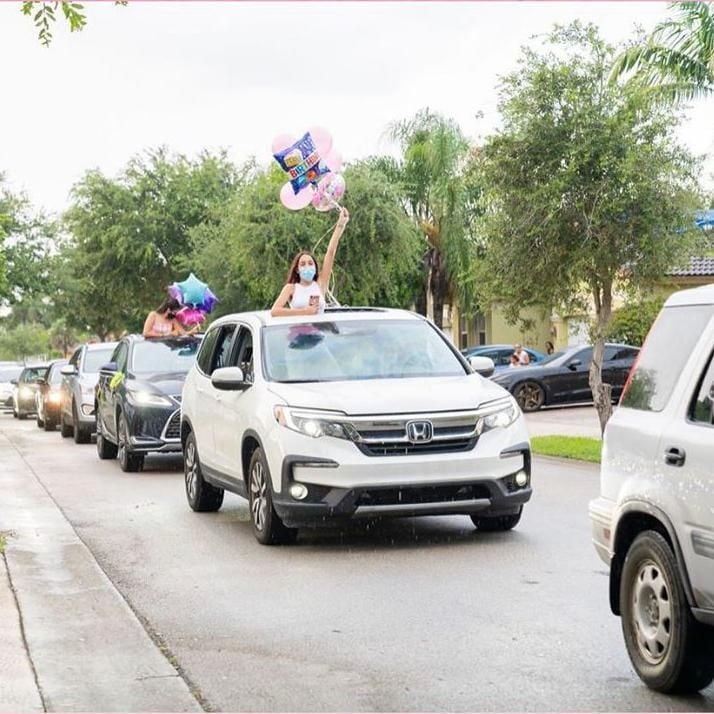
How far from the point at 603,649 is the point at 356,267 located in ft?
122

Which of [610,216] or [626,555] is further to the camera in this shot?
[610,216]

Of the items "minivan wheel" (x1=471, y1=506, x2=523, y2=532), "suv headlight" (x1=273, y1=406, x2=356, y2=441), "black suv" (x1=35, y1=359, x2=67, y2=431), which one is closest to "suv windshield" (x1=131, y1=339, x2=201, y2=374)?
"minivan wheel" (x1=471, y1=506, x2=523, y2=532)

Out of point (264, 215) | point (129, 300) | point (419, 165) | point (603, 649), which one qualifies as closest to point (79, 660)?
point (603, 649)

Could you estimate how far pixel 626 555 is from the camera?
6.49 metres

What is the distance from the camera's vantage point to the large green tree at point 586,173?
19.8 metres

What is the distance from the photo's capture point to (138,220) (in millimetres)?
53062

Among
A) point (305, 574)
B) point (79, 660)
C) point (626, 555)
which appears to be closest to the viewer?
point (626, 555)

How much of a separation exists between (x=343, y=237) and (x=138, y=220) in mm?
11834

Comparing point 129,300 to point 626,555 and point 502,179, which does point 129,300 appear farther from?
point 626,555

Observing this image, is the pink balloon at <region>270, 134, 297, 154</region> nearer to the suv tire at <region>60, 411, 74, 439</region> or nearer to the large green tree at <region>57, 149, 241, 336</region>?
the suv tire at <region>60, 411, 74, 439</region>

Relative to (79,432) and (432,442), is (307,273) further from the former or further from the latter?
(79,432)

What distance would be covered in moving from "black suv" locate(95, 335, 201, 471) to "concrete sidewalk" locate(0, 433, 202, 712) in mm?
6010

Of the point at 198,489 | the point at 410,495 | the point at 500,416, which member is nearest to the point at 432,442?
the point at 410,495

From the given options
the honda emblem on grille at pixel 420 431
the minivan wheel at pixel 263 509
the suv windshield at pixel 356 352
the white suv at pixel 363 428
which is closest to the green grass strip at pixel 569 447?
the suv windshield at pixel 356 352
